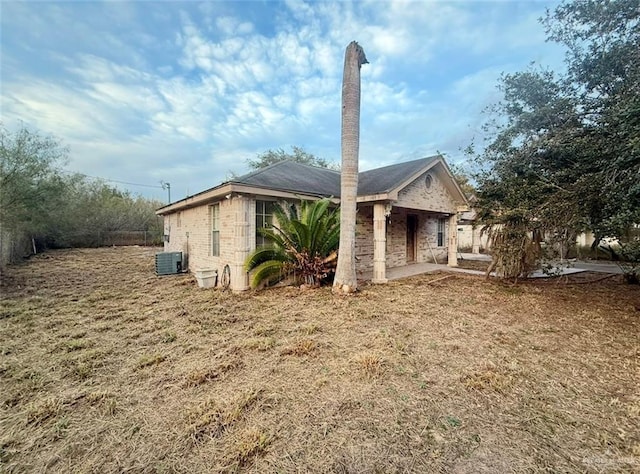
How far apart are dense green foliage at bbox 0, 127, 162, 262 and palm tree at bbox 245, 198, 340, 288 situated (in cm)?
904

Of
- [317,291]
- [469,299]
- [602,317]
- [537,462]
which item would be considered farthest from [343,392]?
[602,317]

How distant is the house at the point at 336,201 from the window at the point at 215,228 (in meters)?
0.03

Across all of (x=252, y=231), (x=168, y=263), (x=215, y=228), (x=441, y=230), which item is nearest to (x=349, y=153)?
(x=252, y=231)

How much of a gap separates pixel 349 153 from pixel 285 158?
25.0m

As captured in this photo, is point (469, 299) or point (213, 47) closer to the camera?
point (469, 299)

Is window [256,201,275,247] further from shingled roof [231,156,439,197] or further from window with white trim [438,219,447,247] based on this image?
window with white trim [438,219,447,247]

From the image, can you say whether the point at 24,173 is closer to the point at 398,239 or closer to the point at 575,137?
the point at 398,239

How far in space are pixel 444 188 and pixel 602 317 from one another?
24.9 ft

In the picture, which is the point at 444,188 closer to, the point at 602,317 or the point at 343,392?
the point at 602,317

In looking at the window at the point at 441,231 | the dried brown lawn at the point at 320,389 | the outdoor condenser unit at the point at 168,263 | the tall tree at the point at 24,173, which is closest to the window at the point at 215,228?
the outdoor condenser unit at the point at 168,263

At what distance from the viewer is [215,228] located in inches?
365

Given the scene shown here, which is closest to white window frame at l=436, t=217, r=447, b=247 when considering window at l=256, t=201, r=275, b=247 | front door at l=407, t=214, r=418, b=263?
front door at l=407, t=214, r=418, b=263

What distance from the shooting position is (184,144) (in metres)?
21.8

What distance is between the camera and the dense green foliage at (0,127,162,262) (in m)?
9.59
